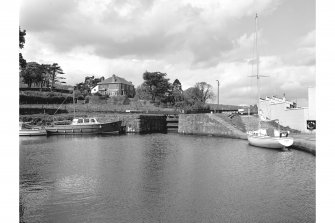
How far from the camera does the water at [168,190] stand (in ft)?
28.5

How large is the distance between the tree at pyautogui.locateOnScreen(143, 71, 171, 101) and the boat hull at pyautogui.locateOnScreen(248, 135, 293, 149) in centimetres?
5239

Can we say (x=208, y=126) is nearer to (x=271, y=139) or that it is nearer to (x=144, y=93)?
(x=271, y=139)

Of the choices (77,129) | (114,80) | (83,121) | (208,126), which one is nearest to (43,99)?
(83,121)

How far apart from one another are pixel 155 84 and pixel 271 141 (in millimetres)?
56057

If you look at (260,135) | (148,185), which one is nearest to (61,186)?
(148,185)

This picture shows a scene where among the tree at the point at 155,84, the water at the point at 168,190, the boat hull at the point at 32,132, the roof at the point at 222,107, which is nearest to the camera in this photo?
the water at the point at 168,190

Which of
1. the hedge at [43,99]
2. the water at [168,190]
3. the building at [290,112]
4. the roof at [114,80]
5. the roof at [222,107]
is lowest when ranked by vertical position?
the water at [168,190]

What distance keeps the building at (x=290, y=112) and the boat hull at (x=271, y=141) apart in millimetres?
5364

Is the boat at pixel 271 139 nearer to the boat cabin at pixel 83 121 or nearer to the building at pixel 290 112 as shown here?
the building at pixel 290 112

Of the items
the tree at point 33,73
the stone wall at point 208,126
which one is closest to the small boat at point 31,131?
the stone wall at point 208,126

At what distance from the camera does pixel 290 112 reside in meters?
31.5

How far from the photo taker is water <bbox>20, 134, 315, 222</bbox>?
342 inches

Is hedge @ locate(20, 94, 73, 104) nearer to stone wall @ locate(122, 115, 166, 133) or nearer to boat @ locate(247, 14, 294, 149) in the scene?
stone wall @ locate(122, 115, 166, 133)

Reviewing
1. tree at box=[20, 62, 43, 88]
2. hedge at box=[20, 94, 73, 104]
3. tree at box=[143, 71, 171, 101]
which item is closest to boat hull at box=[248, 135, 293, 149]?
hedge at box=[20, 94, 73, 104]
